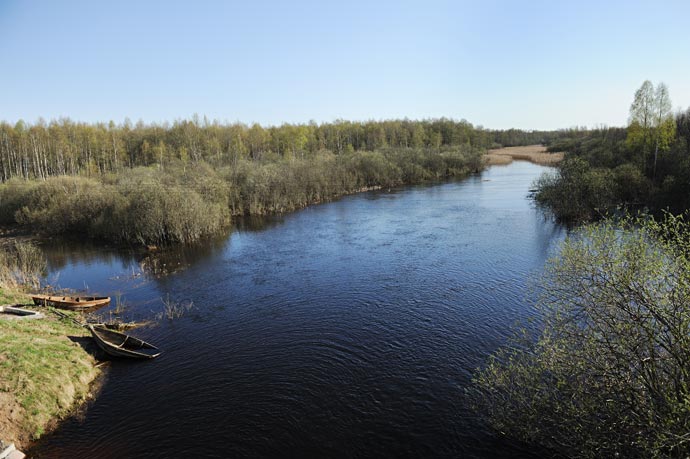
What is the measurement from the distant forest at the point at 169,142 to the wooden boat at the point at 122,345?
1886 inches

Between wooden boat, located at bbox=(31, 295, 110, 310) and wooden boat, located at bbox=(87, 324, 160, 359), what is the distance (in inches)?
219

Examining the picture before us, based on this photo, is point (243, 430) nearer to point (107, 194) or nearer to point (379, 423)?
point (379, 423)

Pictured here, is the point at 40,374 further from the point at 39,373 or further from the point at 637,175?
the point at 637,175

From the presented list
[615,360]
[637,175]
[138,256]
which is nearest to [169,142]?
[138,256]

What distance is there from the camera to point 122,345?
20.2 metres

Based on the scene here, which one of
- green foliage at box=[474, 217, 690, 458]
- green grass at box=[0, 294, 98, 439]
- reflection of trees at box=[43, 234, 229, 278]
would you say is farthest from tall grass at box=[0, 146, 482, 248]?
green foliage at box=[474, 217, 690, 458]

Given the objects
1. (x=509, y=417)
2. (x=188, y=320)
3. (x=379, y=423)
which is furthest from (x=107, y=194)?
(x=509, y=417)

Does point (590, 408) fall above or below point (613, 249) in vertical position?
below

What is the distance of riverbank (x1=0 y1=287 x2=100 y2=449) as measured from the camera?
14.5 m

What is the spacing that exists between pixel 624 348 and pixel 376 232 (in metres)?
34.2

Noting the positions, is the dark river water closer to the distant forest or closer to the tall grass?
the tall grass

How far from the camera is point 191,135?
102 m

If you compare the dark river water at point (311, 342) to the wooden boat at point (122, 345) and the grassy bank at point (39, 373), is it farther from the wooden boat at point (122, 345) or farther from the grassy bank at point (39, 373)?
the grassy bank at point (39, 373)

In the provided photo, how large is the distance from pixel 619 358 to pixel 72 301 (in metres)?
29.3
